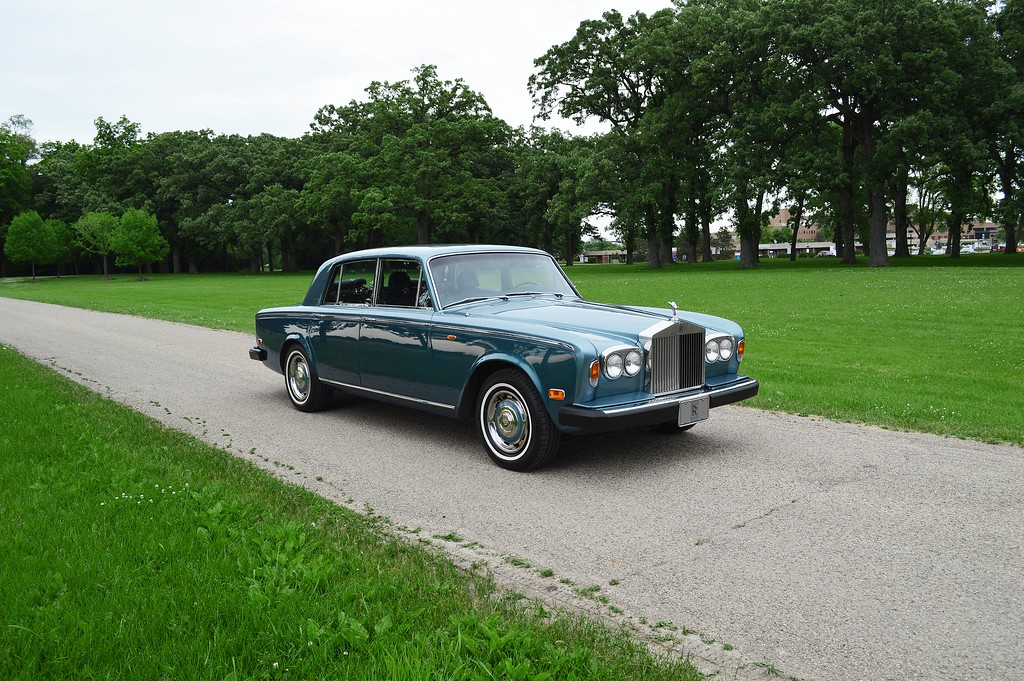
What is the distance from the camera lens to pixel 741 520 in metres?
4.51

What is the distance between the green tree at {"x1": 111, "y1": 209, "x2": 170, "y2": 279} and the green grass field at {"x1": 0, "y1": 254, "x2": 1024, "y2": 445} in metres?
40.9

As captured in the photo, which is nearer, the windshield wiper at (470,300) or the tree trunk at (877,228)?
the windshield wiper at (470,300)

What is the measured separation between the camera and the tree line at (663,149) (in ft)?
119

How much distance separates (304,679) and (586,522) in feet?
7.19

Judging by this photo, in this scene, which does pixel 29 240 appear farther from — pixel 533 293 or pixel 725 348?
pixel 725 348

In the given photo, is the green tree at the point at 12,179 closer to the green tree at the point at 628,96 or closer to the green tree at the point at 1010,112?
the green tree at the point at 628,96

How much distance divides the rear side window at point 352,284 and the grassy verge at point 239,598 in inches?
106

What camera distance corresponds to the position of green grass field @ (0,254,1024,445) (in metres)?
7.58

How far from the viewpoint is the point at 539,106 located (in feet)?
159

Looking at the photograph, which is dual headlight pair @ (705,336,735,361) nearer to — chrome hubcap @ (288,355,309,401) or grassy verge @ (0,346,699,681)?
grassy verge @ (0,346,699,681)

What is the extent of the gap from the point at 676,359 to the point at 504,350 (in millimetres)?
1317

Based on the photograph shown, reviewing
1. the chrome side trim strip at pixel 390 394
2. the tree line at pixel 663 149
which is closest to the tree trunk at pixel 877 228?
the tree line at pixel 663 149

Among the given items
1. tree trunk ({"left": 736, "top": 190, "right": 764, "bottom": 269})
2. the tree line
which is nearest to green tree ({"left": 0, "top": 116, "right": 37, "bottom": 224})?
the tree line

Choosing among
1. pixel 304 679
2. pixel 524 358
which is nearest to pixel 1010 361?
pixel 524 358
